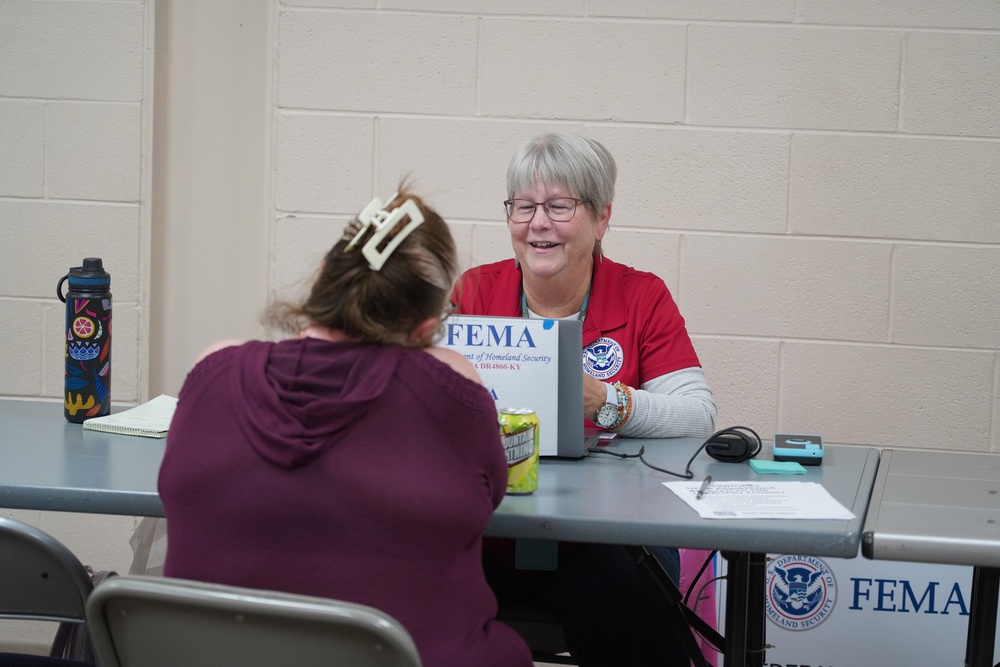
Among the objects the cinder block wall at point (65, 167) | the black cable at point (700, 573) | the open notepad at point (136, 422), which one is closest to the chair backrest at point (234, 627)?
the open notepad at point (136, 422)

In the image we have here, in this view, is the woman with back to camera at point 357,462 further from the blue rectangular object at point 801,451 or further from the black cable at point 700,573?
the black cable at point 700,573

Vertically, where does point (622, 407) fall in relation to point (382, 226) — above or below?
below

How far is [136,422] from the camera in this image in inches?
71.4

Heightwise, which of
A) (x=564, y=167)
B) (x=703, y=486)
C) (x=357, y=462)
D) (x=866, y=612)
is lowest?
(x=866, y=612)

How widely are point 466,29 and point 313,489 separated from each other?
1.98 m

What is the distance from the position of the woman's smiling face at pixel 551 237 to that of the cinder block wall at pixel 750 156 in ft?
2.13

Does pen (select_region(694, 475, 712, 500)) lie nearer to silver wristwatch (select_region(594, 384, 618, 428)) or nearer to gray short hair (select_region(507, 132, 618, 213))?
silver wristwatch (select_region(594, 384, 618, 428))

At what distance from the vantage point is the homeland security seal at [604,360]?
6.81ft

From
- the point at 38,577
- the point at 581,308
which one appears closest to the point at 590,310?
the point at 581,308

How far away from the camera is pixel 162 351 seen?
2.98m

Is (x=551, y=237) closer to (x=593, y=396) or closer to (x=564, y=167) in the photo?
(x=564, y=167)

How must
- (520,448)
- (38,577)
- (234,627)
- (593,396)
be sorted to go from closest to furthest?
(234,627) < (38,577) < (520,448) < (593,396)

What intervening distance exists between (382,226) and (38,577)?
2.11 ft

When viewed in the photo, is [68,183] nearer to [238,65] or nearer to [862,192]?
[238,65]
